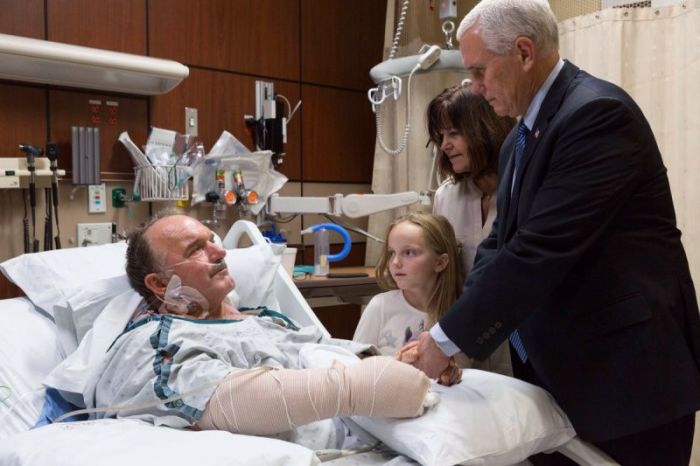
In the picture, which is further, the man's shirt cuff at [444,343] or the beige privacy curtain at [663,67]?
the beige privacy curtain at [663,67]

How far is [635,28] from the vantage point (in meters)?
2.53

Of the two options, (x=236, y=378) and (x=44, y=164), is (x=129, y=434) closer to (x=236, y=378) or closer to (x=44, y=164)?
(x=236, y=378)

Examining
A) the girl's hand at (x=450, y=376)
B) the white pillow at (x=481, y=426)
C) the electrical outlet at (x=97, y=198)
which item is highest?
the electrical outlet at (x=97, y=198)

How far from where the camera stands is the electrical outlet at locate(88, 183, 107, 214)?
2.82 metres

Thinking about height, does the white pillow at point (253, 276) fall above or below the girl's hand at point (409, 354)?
above

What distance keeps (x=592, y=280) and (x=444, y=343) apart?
33cm

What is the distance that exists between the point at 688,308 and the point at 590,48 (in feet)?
5.23

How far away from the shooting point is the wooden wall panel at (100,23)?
2738 mm

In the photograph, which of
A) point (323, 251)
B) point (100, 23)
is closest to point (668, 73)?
point (323, 251)

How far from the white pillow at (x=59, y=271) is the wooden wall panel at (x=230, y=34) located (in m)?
1.34

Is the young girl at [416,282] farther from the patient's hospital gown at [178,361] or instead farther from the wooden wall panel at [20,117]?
the wooden wall panel at [20,117]

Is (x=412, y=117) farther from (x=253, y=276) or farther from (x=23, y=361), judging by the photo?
(x=23, y=361)

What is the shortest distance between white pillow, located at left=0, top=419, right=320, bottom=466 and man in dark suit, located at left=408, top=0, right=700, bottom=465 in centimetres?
47

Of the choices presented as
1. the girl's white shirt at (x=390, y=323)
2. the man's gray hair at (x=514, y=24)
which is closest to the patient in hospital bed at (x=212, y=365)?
the girl's white shirt at (x=390, y=323)
